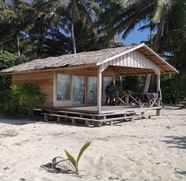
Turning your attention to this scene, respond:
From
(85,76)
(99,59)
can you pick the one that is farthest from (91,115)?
(85,76)

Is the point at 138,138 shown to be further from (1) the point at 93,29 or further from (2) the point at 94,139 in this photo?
(1) the point at 93,29

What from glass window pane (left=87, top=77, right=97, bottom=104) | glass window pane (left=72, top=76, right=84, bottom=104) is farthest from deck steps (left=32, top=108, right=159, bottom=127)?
glass window pane (left=87, top=77, right=97, bottom=104)

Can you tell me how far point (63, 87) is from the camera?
57.5 feet

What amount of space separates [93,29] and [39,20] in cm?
582

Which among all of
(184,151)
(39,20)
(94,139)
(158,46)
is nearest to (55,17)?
(39,20)

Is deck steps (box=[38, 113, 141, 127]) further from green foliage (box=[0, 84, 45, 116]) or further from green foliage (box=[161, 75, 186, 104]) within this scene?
green foliage (box=[161, 75, 186, 104])

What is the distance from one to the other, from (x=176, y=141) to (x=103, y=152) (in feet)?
9.06

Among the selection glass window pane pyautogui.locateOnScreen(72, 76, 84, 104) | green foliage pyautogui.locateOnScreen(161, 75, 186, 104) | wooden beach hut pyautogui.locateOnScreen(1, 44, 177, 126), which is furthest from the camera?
green foliage pyautogui.locateOnScreen(161, 75, 186, 104)

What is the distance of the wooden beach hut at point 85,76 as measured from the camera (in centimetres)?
1443

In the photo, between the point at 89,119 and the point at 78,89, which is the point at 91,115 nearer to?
the point at 89,119

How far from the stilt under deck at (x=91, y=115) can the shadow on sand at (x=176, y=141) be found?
3.89m

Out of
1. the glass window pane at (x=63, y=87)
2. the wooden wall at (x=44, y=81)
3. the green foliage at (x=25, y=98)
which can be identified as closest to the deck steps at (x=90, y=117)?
the green foliage at (x=25, y=98)

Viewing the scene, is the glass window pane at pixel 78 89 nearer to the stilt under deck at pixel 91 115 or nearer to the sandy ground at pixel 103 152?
the stilt under deck at pixel 91 115

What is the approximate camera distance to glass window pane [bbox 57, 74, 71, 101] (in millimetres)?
17172
